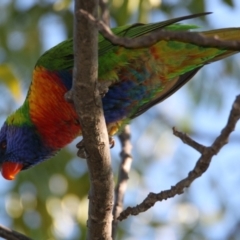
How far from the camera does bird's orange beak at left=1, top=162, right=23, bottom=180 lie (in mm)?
2801

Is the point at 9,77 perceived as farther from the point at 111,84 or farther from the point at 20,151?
the point at 111,84

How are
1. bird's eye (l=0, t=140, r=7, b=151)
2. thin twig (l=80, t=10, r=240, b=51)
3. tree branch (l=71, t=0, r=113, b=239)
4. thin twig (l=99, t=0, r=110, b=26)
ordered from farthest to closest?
1. bird's eye (l=0, t=140, r=7, b=151)
2. thin twig (l=99, t=0, r=110, b=26)
3. tree branch (l=71, t=0, r=113, b=239)
4. thin twig (l=80, t=10, r=240, b=51)

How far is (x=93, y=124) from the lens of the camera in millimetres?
1819

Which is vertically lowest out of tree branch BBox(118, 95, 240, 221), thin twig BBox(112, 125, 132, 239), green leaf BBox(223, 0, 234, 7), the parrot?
tree branch BBox(118, 95, 240, 221)

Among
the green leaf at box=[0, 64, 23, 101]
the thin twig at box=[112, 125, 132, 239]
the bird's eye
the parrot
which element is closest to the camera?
the thin twig at box=[112, 125, 132, 239]

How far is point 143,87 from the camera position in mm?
2602

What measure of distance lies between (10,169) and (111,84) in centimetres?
72

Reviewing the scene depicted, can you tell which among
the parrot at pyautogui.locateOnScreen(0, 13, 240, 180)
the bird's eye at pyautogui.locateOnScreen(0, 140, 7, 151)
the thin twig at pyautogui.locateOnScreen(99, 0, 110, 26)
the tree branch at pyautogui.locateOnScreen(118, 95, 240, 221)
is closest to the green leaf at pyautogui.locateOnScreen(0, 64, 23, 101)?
the parrot at pyautogui.locateOnScreen(0, 13, 240, 180)

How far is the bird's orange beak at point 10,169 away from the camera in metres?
2.80

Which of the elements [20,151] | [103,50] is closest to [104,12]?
[103,50]

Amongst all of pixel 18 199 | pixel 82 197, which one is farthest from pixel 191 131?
pixel 18 199

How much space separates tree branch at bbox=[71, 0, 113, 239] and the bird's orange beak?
948 mm

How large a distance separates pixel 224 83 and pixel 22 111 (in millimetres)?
2206

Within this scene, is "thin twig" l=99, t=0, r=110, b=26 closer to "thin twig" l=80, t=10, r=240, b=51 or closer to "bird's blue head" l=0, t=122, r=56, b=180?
"bird's blue head" l=0, t=122, r=56, b=180
